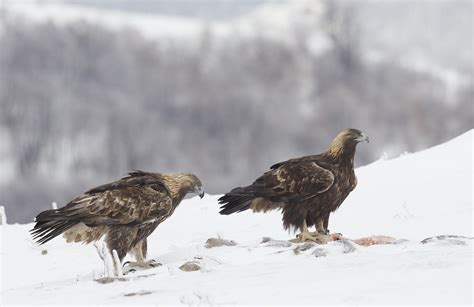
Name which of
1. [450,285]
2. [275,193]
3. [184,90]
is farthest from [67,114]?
[450,285]

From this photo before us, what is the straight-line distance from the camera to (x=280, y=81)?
79438 mm

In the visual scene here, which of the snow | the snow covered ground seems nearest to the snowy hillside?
the snow

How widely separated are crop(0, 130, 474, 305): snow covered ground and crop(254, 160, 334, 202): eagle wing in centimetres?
60

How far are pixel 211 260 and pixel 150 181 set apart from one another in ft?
5.35

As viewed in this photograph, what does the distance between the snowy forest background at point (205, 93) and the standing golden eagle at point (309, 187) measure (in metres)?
35.4

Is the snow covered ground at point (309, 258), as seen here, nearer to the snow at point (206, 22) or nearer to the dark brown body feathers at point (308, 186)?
the dark brown body feathers at point (308, 186)

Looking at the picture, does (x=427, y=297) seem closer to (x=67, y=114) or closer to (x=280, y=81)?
(x=67, y=114)

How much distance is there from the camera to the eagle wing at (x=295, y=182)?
Result: 934cm

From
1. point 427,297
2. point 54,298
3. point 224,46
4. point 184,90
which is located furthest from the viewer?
point 224,46

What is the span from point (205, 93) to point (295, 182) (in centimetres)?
6537

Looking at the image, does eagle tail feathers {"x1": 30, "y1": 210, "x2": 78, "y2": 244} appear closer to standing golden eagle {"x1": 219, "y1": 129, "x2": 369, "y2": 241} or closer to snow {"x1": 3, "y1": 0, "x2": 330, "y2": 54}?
standing golden eagle {"x1": 219, "y1": 129, "x2": 369, "y2": 241}

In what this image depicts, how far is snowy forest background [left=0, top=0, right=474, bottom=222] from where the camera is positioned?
5788cm

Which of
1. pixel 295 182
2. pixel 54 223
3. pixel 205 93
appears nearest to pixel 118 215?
pixel 54 223

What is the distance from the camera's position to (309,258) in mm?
7504
